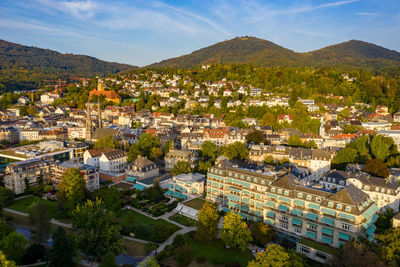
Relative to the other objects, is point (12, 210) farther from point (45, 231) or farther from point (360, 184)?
point (360, 184)

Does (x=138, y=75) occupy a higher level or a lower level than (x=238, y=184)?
higher

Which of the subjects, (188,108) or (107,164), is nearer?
(107,164)

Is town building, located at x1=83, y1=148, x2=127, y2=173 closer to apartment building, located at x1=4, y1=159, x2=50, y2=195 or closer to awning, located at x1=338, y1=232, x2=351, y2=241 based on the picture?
apartment building, located at x1=4, y1=159, x2=50, y2=195

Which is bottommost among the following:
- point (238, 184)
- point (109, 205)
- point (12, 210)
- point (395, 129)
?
point (12, 210)

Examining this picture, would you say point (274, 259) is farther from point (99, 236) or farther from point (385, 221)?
point (385, 221)

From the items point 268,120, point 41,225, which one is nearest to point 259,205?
point 41,225

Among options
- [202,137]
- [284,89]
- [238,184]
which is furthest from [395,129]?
[238,184]

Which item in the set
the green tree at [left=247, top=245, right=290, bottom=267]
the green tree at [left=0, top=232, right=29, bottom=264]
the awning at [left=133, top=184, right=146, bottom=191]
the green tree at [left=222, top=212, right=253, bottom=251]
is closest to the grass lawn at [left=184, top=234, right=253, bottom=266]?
the green tree at [left=222, top=212, right=253, bottom=251]
